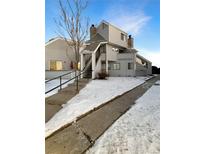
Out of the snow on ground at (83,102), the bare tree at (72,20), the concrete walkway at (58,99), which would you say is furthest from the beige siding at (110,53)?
the bare tree at (72,20)

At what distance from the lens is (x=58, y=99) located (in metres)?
1.94

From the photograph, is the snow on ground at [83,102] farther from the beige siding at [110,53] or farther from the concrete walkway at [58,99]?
the beige siding at [110,53]

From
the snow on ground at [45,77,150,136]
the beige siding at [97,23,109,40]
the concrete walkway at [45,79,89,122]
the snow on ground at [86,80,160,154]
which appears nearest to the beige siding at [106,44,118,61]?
the beige siding at [97,23,109,40]

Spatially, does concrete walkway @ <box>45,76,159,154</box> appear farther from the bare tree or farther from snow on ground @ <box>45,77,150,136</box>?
the bare tree

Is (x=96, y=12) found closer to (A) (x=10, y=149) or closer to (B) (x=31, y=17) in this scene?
(B) (x=31, y=17)

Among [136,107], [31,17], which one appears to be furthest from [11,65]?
[136,107]

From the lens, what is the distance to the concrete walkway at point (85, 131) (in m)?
1.11

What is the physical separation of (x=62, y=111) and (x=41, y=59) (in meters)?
0.92

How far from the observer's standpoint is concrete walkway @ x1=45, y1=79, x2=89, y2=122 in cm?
156

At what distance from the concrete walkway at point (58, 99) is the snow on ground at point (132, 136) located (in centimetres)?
62

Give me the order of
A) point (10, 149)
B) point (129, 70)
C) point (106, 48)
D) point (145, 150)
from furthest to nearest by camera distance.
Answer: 1. point (106, 48)
2. point (129, 70)
3. point (145, 150)
4. point (10, 149)

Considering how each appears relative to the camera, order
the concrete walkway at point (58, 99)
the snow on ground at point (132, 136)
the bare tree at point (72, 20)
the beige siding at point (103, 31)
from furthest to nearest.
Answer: the beige siding at point (103, 31)
the concrete walkway at point (58, 99)
the bare tree at point (72, 20)
the snow on ground at point (132, 136)
